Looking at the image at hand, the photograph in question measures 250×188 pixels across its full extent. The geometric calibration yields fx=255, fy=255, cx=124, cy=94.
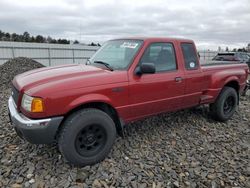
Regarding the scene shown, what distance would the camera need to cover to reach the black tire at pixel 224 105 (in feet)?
18.4

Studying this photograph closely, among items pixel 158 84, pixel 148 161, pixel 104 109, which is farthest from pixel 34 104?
pixel 158 84

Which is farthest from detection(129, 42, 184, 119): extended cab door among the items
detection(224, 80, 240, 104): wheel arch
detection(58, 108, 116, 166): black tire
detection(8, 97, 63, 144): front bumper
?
detection(224, 80, 240, 104): wheel arch

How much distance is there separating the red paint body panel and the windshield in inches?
4.7

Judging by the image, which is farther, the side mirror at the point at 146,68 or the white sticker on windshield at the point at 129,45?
the white sticker on windshield at the point at 129,45

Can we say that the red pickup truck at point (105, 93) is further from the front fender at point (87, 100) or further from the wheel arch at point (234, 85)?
the wheel arch at point (234, 85)

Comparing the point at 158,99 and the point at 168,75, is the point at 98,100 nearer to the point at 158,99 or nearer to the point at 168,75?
the point at 158,99

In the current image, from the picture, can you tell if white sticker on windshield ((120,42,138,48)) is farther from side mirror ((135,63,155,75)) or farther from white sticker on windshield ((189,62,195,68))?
white sticker on windshield ((189,62,195,68))

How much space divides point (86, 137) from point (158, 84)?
4.90 feet

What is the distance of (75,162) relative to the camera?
3.46m

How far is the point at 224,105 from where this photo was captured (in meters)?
5.82

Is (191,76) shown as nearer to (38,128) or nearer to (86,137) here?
(86,137)

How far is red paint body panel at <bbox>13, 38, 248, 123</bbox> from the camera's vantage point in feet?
10.6

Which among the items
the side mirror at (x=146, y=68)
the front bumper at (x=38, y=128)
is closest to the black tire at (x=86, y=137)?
the front bumper at (x=38, y=128)

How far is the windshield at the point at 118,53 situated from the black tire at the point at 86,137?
0.92 metres
